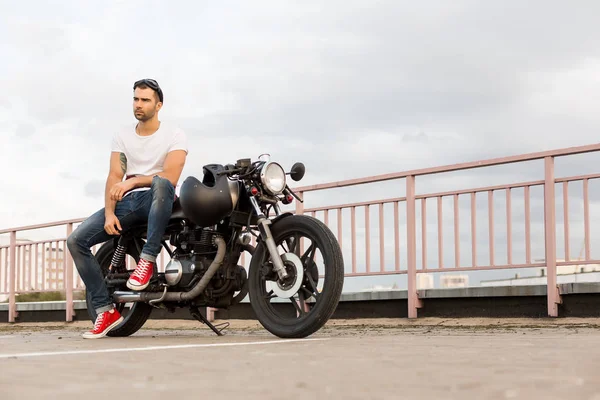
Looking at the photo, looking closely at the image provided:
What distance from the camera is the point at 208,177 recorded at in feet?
14.3

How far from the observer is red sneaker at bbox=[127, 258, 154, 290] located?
4312 millimetres

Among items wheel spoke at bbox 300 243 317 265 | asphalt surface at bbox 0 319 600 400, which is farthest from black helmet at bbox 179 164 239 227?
asphalt surface at bbox 0 319 600 400

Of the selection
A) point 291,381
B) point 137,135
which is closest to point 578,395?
point 291,381

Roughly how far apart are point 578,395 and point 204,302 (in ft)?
9.34

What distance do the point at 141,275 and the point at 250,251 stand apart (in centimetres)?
60

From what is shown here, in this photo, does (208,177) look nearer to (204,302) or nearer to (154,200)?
(154,200)

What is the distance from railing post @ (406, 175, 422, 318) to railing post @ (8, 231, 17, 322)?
20.8 feet

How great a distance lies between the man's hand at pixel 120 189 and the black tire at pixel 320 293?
2.69 feet

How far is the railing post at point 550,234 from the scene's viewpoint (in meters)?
5.76

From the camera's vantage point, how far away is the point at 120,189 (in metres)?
4.41

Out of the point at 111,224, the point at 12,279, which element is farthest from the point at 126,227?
the point at 12,279

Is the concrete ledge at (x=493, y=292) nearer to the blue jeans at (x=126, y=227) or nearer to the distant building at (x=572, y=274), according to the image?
the distant building at (x=572, y=274)

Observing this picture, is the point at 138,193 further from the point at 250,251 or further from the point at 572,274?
the point at 572,274

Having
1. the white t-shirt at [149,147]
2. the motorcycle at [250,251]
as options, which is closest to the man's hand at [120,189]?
the white t-shirt at [149,147]
